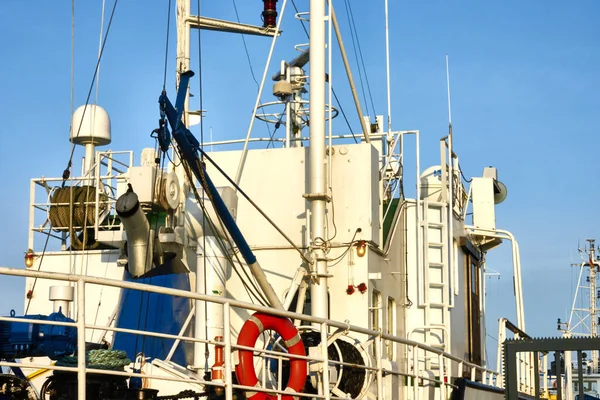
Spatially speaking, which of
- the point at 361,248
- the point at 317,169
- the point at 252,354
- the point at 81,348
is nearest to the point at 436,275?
the point at 361,248

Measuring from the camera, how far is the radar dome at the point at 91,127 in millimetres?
18047

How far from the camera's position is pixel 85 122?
18.1 metres

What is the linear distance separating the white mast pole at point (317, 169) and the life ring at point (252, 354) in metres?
4.02

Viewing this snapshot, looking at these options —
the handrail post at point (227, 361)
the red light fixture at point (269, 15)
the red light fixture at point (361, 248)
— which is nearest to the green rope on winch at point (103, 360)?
the handrail post at point (227, 361)

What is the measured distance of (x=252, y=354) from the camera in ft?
30.5

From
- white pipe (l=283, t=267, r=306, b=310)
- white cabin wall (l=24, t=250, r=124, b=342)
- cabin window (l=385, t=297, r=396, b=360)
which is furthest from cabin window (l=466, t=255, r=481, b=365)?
white cabin wall (l=24, t=250, r=124, b=342)

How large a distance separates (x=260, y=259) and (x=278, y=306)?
6.04 feet

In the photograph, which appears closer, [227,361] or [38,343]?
[227,361]

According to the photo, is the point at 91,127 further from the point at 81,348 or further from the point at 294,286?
the point at 81,348

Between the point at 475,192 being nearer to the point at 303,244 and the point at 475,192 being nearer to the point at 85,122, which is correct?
the point at 303,244

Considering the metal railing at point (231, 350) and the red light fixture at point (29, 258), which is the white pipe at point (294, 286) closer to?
the metal railing at point (231, 350)

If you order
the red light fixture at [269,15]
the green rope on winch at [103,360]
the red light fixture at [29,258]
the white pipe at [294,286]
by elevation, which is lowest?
the green rope on winch at [103,360]

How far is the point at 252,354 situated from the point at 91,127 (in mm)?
9744

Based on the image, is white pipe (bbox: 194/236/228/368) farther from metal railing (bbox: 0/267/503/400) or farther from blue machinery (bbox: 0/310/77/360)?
blue machinery (bbox: 0/310/77/360)
